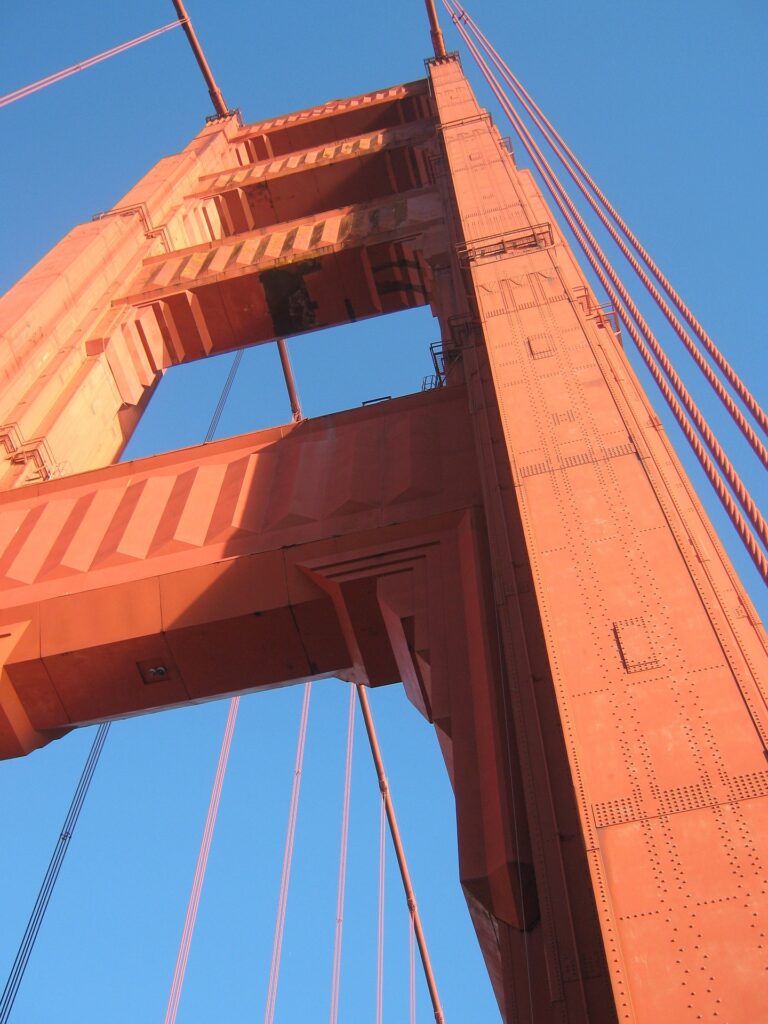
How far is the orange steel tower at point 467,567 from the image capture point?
427cm

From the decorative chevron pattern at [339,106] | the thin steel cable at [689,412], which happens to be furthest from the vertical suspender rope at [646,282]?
the decorative chevron pattern at [339,106]

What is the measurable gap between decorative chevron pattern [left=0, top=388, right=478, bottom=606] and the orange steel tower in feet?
0.12

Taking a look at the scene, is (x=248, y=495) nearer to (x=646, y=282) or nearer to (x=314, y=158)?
(x=646, y=282)

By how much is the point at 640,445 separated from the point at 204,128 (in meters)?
24.2

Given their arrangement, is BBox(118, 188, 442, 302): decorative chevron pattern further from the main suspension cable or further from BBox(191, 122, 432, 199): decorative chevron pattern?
the main suspension cable

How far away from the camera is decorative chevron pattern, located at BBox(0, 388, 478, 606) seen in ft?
28.3

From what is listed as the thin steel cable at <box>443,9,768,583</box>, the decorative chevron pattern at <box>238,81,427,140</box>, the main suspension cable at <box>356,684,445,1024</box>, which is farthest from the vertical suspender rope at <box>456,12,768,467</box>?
the main suspension cable at <box>356,684,445,1024</box>

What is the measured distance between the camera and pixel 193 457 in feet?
34.1

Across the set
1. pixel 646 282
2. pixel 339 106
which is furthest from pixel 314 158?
pixel 646 282

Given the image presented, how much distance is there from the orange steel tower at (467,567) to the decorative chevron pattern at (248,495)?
0.04 m

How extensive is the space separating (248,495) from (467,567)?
9.79 feet

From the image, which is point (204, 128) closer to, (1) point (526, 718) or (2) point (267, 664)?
(2) point (267, 664)

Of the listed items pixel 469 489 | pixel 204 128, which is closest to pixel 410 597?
pixel 469 489

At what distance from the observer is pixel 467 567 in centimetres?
727
